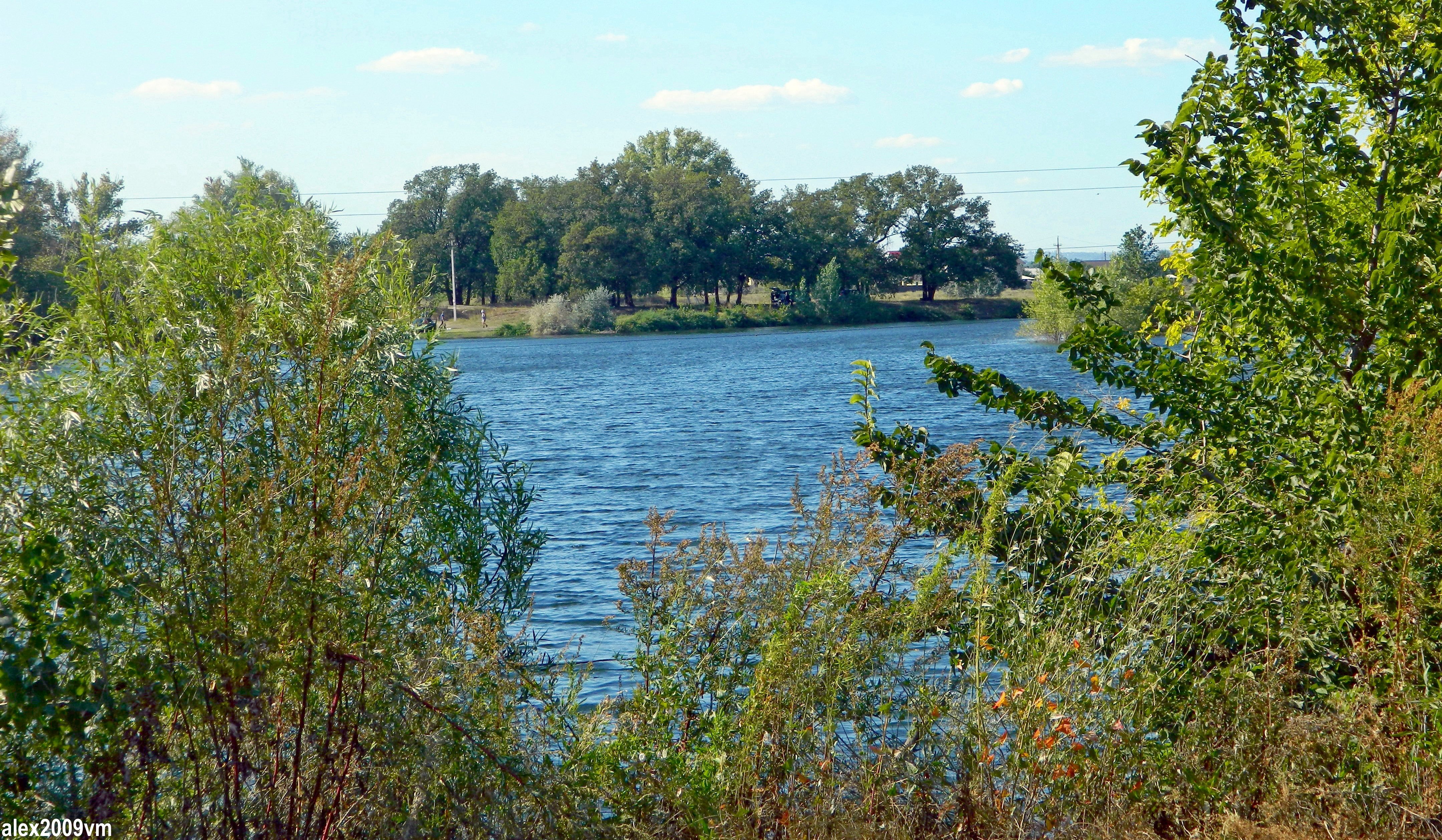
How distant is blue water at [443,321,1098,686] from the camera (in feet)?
59.1

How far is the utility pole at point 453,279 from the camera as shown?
3816 inches

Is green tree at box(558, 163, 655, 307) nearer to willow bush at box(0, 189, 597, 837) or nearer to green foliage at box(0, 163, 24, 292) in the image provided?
willow bush at box(0, 189, 597, 837)

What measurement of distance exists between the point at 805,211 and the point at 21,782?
10659 cm

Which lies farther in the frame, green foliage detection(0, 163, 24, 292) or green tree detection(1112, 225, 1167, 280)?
green tree detection(1112, 225, 1167, 280)

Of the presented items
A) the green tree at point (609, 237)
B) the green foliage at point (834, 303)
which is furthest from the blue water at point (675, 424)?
the green foliage at point (834, 303)

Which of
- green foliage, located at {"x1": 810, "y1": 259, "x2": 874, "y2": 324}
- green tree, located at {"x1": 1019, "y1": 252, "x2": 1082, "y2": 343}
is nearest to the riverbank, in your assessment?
green foliage, located at {"x1": 810, "y1": 259, "x2": 874, "y2": 324}

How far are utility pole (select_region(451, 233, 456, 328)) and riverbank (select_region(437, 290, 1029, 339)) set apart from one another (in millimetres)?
401

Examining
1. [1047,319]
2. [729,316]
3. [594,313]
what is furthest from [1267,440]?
[729,316]

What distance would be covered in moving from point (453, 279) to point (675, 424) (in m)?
67.6

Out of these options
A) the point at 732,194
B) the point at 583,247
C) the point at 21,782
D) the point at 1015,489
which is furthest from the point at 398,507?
the point at 732,194

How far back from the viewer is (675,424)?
37438 millimetres

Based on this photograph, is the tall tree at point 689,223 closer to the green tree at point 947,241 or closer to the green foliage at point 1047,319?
the green tree at point 947,241

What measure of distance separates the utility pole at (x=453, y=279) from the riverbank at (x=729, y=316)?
401 mm

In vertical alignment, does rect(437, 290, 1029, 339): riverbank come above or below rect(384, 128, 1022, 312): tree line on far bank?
below
